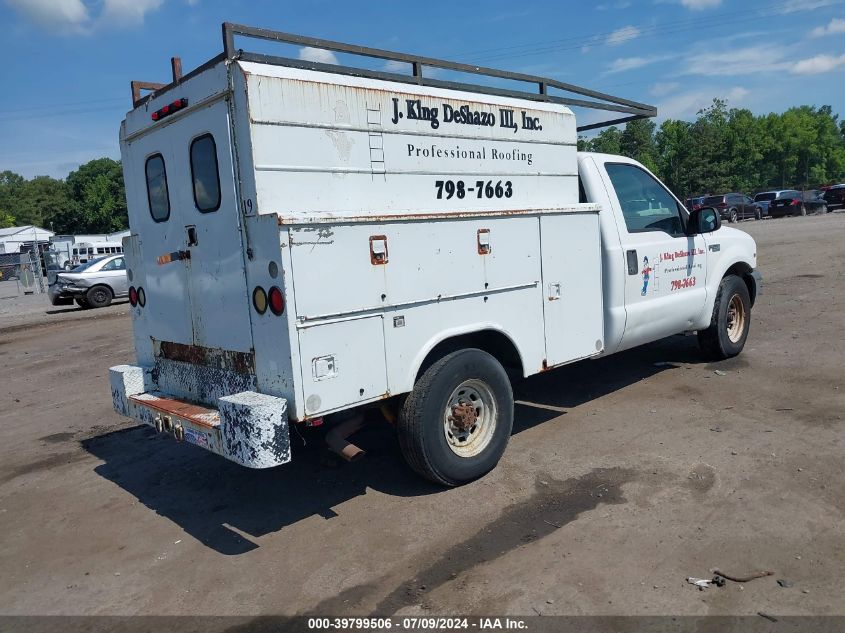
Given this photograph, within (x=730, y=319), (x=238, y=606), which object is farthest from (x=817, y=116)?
(x=238, y=606)

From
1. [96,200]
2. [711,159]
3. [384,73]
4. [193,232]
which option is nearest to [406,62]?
[384,73]

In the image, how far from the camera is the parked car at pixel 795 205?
134 feet

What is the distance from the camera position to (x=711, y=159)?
66625 mm

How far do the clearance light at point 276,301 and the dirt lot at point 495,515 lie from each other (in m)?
1.45

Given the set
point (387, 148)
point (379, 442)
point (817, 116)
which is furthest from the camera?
point (817, 116)

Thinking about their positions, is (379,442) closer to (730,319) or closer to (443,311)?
(443,311)

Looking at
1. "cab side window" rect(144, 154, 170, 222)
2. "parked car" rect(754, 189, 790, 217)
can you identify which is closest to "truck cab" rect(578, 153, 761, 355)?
"cab side window" rect(144, 154, 170, 222)

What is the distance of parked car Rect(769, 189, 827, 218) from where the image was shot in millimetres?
40812

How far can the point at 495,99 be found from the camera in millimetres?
5367

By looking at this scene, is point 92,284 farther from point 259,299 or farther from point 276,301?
point 276,301

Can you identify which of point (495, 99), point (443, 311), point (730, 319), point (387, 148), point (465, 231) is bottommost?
point (730, 319)

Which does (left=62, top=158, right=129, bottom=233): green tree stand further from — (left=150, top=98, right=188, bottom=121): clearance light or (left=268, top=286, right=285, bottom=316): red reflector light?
(left=268, top=286, right=285, bottom=316): red reflector light

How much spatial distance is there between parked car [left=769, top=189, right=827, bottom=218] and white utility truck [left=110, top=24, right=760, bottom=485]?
40.2m

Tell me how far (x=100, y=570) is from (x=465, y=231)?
3.09 meters
